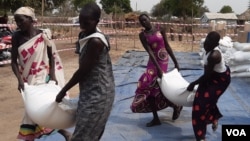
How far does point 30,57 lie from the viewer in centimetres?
329

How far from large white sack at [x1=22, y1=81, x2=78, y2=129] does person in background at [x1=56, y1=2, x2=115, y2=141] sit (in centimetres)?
9

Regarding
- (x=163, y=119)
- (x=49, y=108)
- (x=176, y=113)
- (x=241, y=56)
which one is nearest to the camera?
(x=49, y=108)

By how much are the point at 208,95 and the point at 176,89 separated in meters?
0.45

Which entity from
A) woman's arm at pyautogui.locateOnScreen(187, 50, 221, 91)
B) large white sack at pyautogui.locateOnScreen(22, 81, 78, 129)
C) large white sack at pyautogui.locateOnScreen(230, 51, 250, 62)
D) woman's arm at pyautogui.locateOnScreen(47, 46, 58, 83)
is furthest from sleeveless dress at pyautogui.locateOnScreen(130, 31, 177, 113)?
large white sack at pyautogui.locateOnScreen(230, 51, 250, 62)

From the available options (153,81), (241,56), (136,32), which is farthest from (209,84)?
(136,32)

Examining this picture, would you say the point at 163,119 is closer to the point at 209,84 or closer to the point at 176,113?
the point at 176,113

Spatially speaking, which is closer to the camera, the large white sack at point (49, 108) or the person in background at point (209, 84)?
the large white sack at point (49, 108)

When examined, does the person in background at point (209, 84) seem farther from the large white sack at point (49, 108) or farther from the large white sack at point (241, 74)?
the large white sack at point (241, 74)

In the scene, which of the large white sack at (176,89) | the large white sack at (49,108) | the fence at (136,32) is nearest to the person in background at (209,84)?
the large white sack at (176,89)

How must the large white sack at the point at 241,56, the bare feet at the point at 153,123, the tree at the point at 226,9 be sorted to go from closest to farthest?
the bare feet at the point at 153,123
the large white sack at the point at 241,56
the tree at the point at 226,9

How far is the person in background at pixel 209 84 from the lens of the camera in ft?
11.3

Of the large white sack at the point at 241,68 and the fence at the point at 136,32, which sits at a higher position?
the fence at the point at 136,32

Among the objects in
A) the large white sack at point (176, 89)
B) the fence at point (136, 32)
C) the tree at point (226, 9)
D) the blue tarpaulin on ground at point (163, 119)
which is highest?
the tree at point (226, 9)

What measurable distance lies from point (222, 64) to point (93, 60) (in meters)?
1.50
